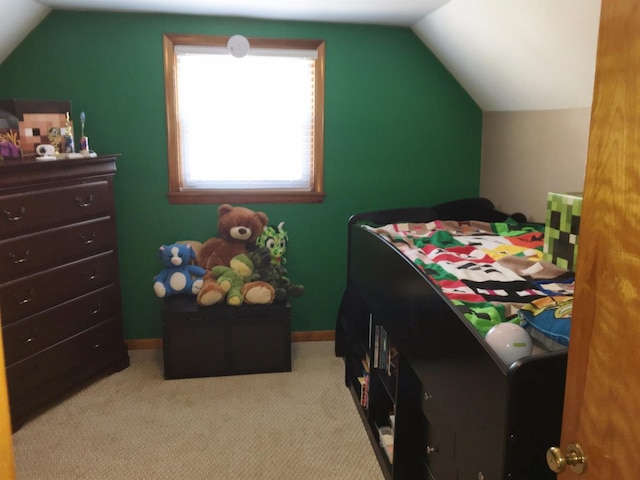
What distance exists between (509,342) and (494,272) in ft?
2.05

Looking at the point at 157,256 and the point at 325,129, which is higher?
the point at 325,129

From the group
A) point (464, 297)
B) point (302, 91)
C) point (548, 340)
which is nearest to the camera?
point (548, 340)

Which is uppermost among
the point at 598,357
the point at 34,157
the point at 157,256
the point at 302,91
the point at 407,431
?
the point at 302,91

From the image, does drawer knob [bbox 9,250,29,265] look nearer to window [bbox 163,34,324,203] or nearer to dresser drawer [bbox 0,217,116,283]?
dresser drawer [bbox 0,217,116,283]

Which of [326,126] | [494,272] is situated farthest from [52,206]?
[494,272]

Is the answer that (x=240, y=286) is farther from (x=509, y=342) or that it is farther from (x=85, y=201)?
(x=509, y=342)

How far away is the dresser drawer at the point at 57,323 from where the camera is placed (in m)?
2.60

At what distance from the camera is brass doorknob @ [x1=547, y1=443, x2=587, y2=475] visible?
2.98 ft

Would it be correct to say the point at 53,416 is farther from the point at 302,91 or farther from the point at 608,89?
the point at 608,89

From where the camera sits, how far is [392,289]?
216cm

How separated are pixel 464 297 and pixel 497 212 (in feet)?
5.35

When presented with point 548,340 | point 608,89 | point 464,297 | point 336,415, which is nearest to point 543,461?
point 548,340

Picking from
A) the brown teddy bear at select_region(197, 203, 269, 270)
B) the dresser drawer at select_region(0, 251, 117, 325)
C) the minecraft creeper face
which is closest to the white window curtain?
the brown teddy bear at select_region(197, 203, 269, 270)

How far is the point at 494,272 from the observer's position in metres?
1.91
